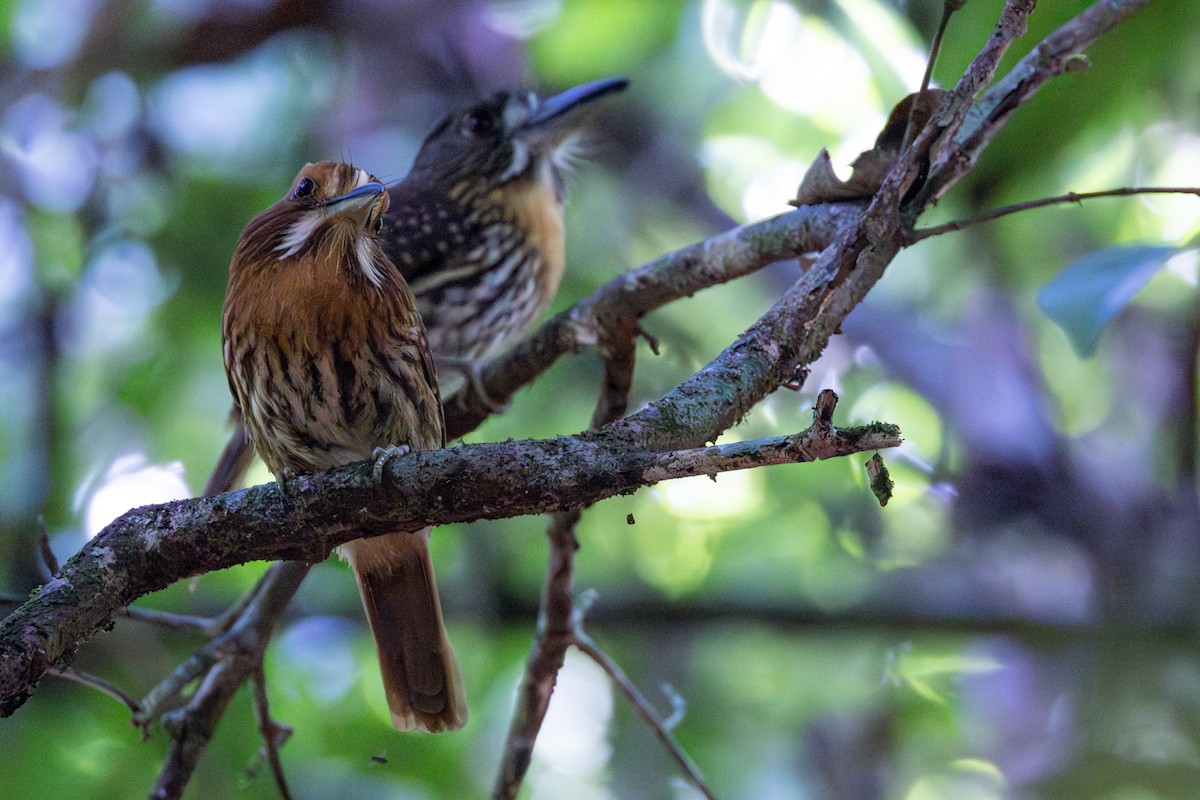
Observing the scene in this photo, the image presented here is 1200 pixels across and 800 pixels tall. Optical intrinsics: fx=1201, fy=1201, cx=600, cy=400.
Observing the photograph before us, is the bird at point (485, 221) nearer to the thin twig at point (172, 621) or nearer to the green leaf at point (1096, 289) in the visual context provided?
the thin twig at point (172, 621)

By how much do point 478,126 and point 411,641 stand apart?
2125mm

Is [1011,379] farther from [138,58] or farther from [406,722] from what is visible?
[138,58]

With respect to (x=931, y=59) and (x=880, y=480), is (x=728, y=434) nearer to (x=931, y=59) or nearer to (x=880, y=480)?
(x=931, y=59)

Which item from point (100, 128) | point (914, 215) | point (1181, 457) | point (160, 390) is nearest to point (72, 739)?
point (160, 390)

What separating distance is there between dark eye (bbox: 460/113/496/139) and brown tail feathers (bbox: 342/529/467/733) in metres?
1.98

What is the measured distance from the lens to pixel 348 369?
2.39m

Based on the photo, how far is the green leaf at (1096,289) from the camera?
2.25 meters

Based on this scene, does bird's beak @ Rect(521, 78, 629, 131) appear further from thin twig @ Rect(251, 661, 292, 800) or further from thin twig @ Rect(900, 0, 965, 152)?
thin twig @ Rect(251, 661, 292, 800)

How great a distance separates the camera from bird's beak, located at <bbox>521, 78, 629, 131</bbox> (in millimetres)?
Result: 3906

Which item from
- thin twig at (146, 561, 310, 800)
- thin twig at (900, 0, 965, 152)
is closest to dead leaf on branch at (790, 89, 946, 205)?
thin twig at (900, 0, 965, 152)

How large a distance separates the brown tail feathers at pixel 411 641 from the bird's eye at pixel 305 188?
2.49 ft

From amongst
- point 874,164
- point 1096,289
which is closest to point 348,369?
point 874,164

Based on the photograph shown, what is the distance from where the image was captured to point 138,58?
4707 mm

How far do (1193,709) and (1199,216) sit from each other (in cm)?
150
